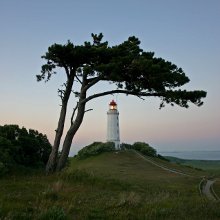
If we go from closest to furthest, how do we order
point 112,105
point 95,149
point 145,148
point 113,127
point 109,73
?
point 109,73, point 95,149, point 113,127, point 112,105, point 145,148

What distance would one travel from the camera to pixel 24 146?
65.5 feet

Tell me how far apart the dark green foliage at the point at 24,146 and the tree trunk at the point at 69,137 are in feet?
5.81

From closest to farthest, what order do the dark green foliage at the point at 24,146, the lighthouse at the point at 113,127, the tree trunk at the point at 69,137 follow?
the dark green foliage at the point at 24,146 → the tree trunk at the point at 69,137 → the lighthouse at the point at 113,127

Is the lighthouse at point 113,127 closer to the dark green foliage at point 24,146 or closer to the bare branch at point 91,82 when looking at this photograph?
the dark green foliage at point 24,146

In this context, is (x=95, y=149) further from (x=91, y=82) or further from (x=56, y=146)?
(x=91, y=82)

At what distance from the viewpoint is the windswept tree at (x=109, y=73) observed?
61.5ft

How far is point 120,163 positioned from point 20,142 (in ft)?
91.6

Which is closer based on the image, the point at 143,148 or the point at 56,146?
the point at 56,146

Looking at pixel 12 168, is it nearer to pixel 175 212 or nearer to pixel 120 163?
pixel 175 212

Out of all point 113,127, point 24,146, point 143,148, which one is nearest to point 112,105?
point 113,127

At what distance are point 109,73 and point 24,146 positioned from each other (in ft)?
19.6

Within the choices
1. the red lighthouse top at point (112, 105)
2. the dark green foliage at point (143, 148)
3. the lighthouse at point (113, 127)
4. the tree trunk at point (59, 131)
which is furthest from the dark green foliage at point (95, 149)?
the tree trunk at point (59, 131)

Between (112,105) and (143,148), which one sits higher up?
(112,105)

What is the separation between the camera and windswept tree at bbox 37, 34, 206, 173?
18.8m
